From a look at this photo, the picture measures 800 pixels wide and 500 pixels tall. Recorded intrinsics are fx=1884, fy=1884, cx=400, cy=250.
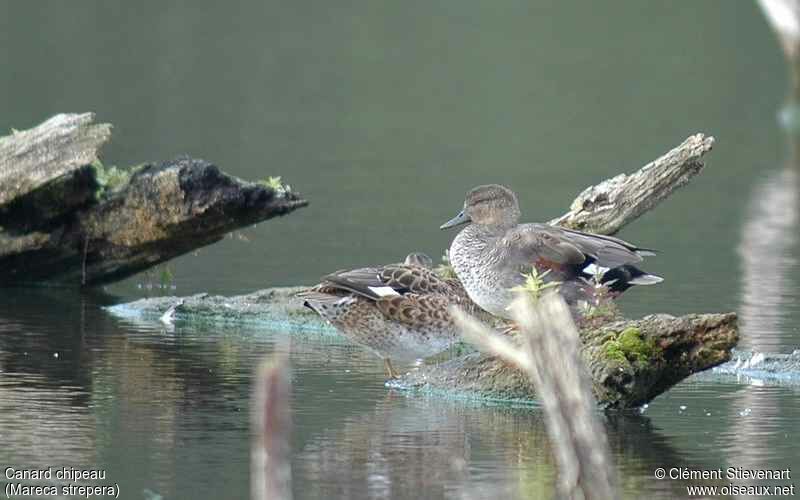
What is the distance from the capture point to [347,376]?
11047 mm

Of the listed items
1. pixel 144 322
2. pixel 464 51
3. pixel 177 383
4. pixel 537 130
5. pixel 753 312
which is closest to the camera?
pixel 177 383

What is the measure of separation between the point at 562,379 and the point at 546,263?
473cm

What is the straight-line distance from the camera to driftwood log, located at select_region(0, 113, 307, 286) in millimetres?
12898

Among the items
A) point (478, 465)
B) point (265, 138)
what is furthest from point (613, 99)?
point (478, 465)

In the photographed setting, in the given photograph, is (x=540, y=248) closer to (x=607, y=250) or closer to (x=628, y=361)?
(x=607, y=250)

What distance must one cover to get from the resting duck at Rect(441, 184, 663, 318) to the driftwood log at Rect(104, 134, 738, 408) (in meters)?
0.31

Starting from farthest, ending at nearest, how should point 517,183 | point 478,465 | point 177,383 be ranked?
point 517,183 → point 177,383 → point 478,465

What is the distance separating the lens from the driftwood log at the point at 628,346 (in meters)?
9.80

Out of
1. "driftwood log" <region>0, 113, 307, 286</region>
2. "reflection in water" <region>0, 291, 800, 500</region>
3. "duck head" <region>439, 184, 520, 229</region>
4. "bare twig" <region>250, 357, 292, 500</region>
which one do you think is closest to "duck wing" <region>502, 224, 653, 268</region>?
"duck head" <region>439, 184, 520, 229</region>

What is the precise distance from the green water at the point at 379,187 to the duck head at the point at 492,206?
115cm

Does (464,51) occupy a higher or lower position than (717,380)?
higher

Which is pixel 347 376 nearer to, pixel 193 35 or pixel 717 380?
pixel 717 380

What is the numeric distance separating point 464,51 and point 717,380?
2963 cm

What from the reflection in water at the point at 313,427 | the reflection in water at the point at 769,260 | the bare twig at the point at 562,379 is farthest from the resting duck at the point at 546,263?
the bare twig at the point at 562,379
